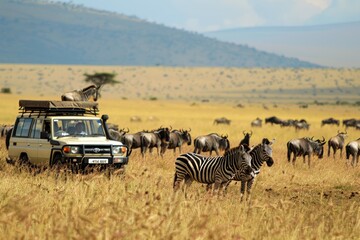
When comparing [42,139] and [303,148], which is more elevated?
[42,139]

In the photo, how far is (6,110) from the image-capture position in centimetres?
5419

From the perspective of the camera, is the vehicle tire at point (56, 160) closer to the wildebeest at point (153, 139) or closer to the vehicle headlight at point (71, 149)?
the vehicle headlight at point (71, 149)

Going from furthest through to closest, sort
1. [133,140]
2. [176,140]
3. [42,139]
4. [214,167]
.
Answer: [176,140], [133,140], [42,139], [214,167]

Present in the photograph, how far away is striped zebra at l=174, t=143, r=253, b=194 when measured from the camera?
1399 centimetres

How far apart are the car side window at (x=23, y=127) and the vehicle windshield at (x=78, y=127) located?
72 cm

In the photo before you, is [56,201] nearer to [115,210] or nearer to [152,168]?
[115,210]

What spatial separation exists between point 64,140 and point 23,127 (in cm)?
197

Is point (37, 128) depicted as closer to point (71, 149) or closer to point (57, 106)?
point (57, 106)

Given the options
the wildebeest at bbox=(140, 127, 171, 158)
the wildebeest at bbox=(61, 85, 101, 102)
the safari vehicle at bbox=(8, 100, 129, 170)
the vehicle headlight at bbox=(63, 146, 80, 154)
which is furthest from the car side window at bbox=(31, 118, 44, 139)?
the wildebeest at bbox=(140, 127, 171, 158)

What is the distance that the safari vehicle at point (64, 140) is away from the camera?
15.9 m

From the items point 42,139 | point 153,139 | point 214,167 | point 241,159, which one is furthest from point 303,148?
point 241,159

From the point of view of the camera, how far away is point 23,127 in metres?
17.7

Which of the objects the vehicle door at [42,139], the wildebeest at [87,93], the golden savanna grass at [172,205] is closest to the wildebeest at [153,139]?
the golden savanna grass at [172,205]

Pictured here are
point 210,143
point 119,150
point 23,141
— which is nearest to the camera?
point 119,150
